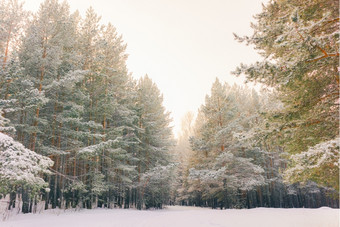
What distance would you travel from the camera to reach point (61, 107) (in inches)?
590

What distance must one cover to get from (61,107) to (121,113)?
4.92m

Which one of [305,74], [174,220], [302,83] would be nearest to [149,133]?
[174,220]

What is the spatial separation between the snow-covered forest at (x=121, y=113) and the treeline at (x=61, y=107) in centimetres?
9

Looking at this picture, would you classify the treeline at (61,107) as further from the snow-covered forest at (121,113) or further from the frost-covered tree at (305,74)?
the frost-covered tree at (305,74)

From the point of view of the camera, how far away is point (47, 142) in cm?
1445

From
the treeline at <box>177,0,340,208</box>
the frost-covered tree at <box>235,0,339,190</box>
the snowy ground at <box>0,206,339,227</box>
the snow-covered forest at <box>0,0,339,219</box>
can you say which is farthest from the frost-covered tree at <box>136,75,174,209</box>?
the frost-covered tree at <box>235,0,339,190</box>

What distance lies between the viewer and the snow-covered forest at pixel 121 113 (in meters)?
6.04

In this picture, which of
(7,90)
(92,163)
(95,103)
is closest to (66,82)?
(7,90)

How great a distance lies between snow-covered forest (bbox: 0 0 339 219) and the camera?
6.04m

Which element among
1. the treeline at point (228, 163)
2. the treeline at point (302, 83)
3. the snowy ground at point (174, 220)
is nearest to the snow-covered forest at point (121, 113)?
the treeline at point (302, 83)

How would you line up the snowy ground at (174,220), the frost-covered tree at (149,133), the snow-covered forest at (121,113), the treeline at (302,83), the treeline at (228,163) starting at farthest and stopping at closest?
the frost-covered tree at (149,133)
the treeline at (228,163)
the snowy ground at (174,220)
the snow-covered forest at (121,113)
the treeline at (302,83)

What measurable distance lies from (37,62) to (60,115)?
3829 millimetres

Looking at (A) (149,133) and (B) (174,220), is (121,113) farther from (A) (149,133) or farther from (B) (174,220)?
(B) (174,220)

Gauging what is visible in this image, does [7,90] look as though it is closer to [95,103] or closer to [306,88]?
[95,103]
